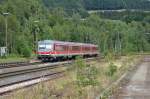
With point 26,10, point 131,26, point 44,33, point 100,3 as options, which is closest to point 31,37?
point 44,33

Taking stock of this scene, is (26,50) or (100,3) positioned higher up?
(100,3)

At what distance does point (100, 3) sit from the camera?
352 feet

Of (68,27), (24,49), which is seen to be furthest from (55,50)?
(68,27)

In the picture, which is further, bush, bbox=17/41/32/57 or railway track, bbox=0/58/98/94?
bush, bbox=17/41/32/57

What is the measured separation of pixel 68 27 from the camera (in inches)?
5271

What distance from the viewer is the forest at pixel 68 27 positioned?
96.2 m

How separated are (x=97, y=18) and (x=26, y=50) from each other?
88.5m

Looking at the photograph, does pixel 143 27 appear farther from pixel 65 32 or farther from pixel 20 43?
pixel 20 43

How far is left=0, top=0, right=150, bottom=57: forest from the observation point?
96.2 metres

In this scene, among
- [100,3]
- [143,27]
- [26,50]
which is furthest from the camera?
[143,27]

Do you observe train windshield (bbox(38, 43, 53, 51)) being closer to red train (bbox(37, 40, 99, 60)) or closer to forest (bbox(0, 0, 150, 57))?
red train (bbox(37, 40, 99, 60))

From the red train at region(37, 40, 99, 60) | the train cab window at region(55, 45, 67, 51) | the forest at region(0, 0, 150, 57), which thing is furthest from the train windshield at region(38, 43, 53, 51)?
the forest at region(0, 0, 150, 57)

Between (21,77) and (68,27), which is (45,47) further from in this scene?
(68,27)

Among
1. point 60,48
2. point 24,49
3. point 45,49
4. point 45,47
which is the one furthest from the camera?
point 24,49
